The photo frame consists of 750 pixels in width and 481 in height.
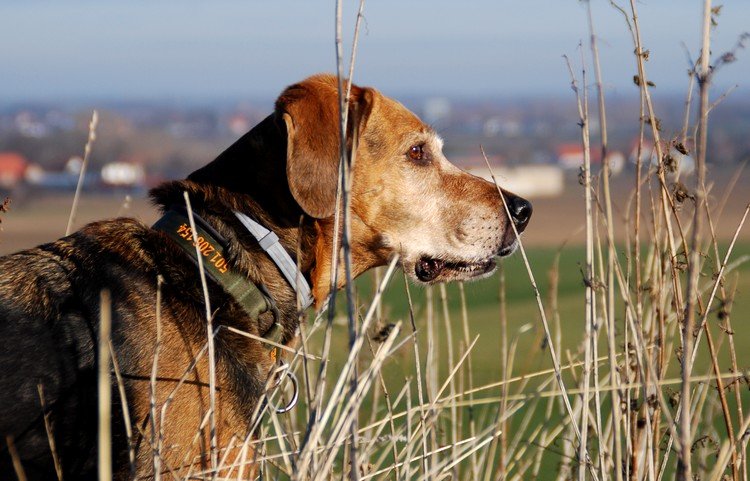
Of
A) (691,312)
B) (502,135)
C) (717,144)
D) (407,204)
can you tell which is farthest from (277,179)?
(502,135)

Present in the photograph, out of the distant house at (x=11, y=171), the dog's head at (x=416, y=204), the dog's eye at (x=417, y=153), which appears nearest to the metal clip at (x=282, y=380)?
the dog's head at (x=416, y=204)

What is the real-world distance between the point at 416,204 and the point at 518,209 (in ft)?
1.56

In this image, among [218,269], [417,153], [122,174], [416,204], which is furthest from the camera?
[122,174]

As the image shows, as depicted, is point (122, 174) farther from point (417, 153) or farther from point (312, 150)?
point (312, 150)

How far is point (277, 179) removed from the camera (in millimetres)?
4039

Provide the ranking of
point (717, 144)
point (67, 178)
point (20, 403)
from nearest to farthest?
point (20, 403)
point (67, 178)
point (717, 144)

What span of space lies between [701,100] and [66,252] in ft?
7.89

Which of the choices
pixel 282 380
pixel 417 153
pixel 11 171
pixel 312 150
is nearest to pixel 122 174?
pixel 11 171

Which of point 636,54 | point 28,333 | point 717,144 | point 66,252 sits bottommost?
point 28,333

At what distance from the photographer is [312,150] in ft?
12.8

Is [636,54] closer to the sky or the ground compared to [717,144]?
closer to the ground

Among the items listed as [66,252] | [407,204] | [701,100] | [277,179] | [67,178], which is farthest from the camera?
[67,178]

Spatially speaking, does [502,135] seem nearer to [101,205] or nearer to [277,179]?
[101,205]

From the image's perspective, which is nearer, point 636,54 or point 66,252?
point 636,54
